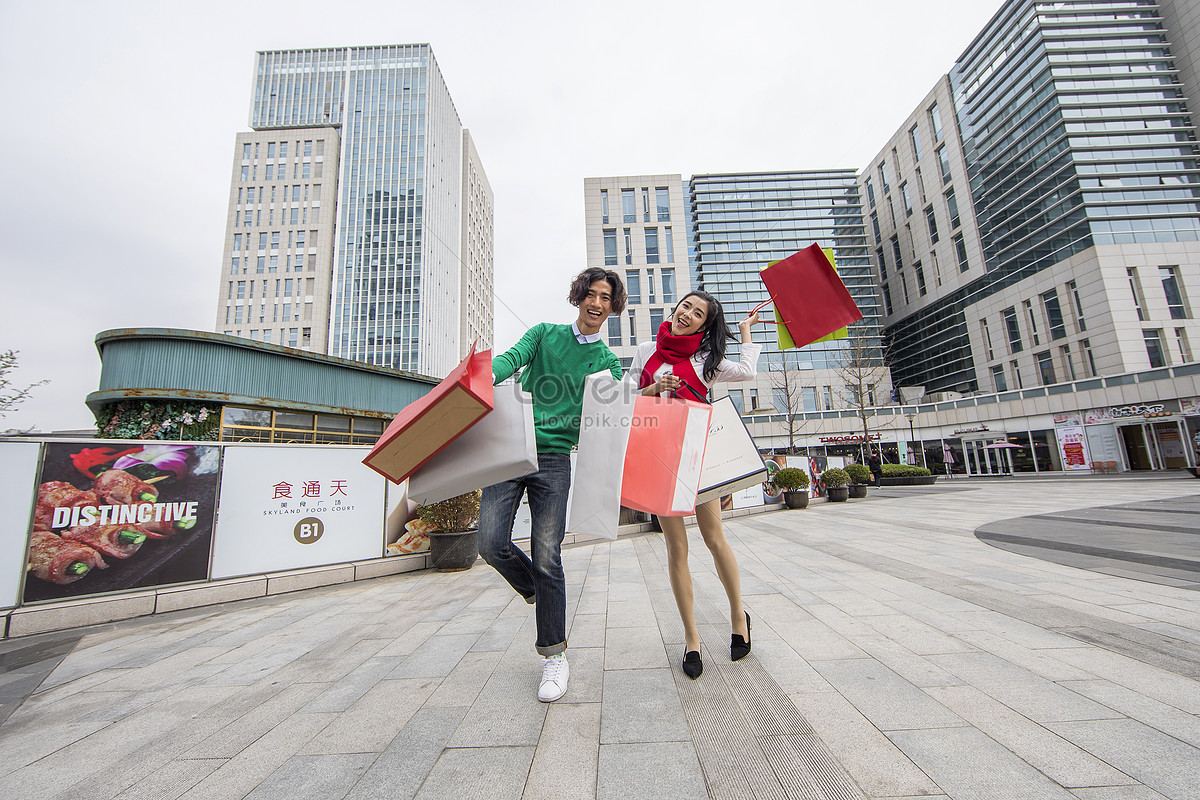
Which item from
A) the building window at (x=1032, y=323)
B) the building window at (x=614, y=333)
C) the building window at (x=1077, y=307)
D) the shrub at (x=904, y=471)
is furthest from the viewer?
the building window at (x=614, y=333)

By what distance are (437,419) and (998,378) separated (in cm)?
4637

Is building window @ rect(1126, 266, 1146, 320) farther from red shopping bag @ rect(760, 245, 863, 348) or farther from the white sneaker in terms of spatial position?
the white sneaker

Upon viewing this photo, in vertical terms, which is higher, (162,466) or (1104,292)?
(1104,292)

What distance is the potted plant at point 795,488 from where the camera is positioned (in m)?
12.7

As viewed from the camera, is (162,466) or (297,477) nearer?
(162,466)

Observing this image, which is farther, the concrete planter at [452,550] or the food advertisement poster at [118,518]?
the concrete planter at [452,550]

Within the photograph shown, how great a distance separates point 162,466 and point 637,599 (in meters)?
4.70

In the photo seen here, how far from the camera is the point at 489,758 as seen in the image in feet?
5.14

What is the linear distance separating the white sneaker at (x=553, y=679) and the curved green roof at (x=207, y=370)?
12.0 metres

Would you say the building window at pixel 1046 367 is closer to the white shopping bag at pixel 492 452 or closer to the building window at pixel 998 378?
the building window at pixel 998 378

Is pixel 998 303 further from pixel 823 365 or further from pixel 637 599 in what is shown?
pixel 637 599

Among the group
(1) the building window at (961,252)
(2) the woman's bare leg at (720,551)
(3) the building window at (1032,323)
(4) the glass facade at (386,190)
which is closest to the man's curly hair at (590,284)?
(2) the woman's bare leg at (720,551)

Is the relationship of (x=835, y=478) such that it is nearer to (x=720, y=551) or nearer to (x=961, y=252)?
(x=720, y=551)

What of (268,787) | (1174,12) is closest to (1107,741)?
(268,787)
